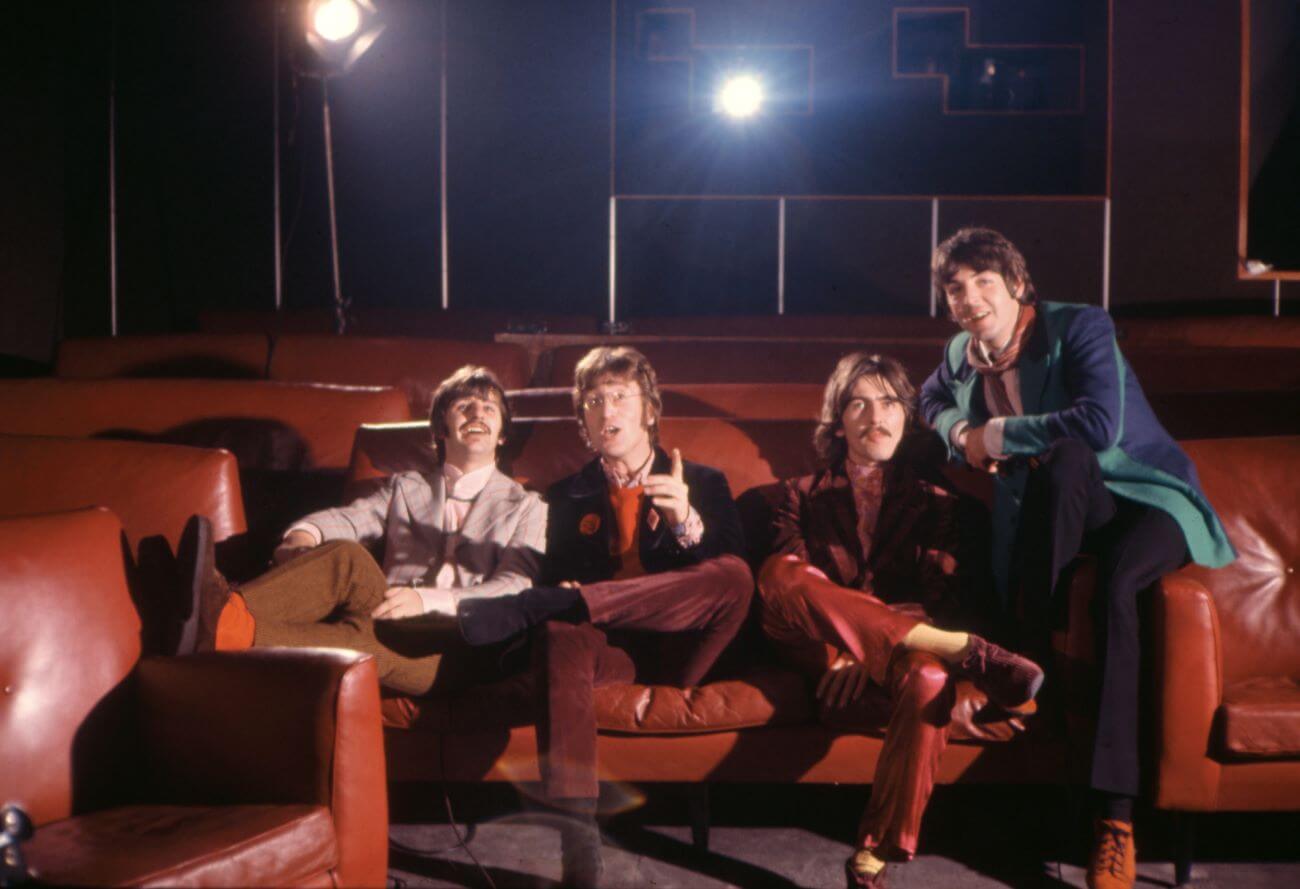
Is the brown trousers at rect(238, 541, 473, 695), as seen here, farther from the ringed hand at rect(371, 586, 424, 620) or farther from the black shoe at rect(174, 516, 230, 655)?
the black shoe at rect(174, 516, 230, 655)

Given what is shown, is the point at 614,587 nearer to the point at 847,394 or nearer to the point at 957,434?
the point at 847,394

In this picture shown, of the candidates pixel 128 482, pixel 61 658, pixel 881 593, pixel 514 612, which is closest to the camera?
pixel 61 658

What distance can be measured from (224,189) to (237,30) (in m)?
0.91

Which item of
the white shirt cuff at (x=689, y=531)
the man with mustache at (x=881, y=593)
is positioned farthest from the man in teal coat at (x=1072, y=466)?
the white shirt cuff at (x=689, y=531)

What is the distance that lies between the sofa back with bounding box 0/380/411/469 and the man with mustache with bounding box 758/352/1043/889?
130 centimetres

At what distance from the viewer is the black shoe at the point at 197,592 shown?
2.07m

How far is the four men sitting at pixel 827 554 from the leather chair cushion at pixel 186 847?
0.36 m

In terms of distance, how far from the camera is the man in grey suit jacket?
2348 millimetres

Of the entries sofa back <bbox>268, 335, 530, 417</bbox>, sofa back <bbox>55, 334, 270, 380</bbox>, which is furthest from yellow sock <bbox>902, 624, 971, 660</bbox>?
sofa back <bbox>55, 334, 270, 380</bbox>

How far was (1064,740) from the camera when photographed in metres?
2.41

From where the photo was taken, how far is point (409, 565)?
2.82 meters

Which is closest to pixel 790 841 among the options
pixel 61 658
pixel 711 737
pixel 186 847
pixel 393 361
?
pixel 711 737

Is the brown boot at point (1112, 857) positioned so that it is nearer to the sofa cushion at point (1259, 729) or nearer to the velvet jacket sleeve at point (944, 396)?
the sofa cushion at point (1259, 729)

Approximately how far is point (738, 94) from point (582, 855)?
611cm
